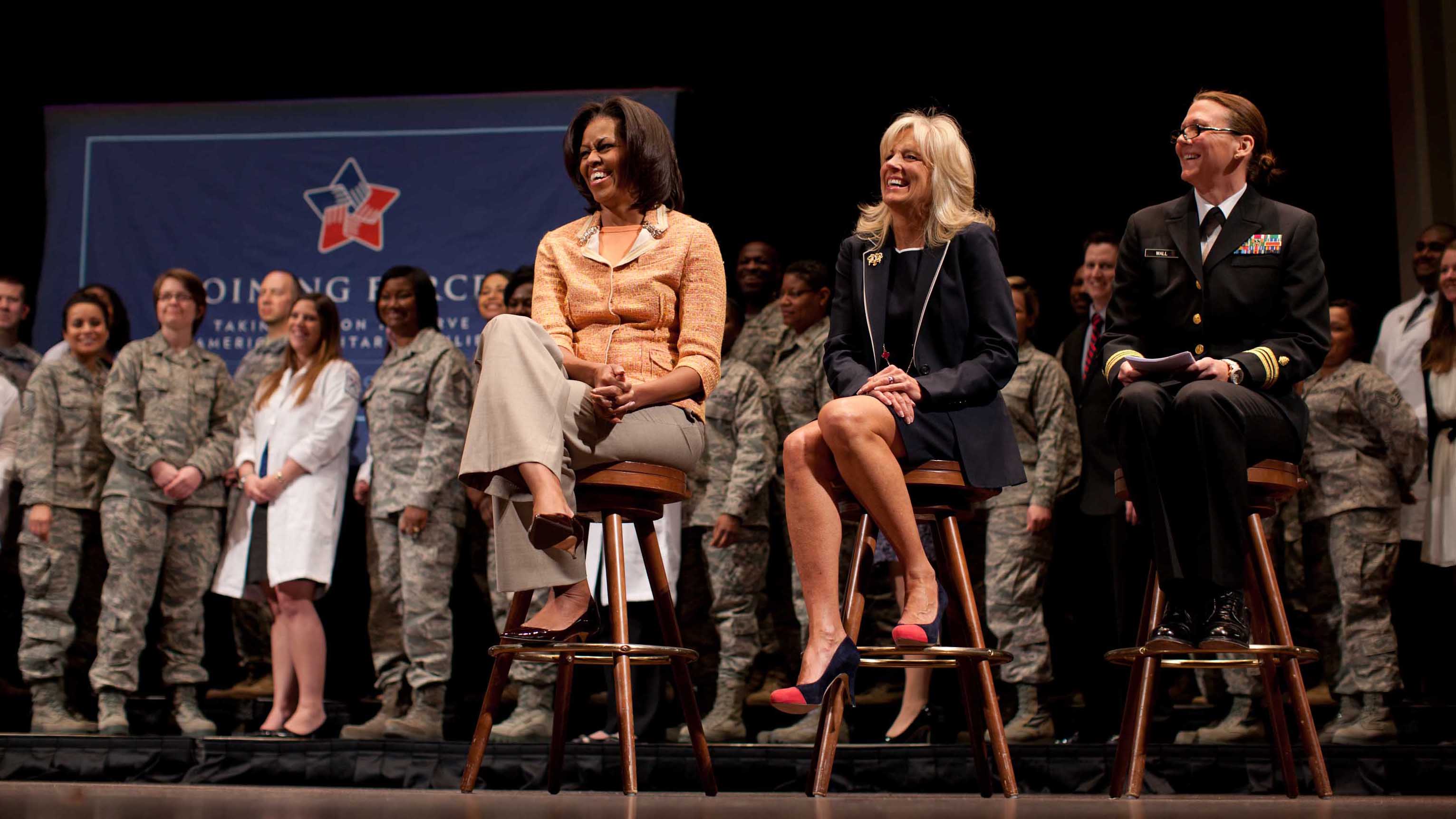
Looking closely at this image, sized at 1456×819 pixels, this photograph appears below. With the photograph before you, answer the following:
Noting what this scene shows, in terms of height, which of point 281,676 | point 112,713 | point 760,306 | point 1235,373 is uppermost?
point 760,306

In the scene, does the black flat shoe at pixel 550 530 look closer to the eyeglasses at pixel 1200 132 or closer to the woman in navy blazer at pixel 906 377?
the woman in navy blazer at pixel 906 377

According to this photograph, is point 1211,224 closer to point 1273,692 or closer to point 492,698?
point 1273,692

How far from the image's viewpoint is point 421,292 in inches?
220

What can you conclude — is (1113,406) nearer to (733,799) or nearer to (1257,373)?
(1257,373)

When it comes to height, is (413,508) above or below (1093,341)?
below

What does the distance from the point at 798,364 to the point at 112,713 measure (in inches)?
118

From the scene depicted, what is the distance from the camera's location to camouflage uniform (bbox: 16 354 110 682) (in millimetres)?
5375

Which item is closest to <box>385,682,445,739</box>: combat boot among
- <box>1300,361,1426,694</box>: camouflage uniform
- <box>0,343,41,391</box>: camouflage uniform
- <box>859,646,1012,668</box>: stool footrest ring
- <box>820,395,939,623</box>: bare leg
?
<box>0,343,41,391</box>: camouflage uniform

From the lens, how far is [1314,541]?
5.11m

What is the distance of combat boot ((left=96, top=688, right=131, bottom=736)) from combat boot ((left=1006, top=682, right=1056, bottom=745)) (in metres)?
3.34

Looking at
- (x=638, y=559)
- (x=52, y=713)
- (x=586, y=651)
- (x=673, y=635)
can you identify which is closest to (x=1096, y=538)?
(x=638, y=559)

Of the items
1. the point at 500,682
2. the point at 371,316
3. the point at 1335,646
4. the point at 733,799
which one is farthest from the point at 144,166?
the point at 1335,646

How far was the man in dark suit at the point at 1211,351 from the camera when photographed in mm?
2877

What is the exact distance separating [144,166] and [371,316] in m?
1.46
